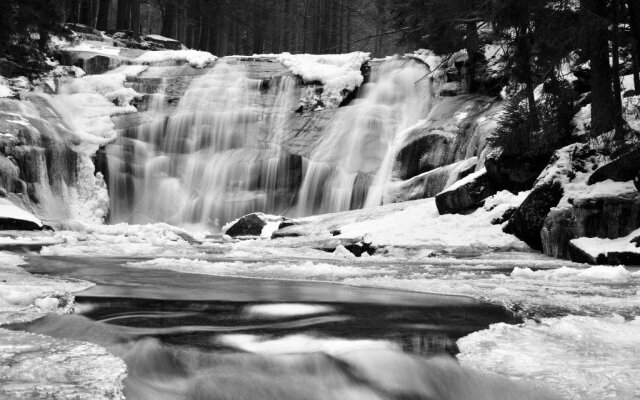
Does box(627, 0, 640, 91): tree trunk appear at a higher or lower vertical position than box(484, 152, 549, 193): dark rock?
higher

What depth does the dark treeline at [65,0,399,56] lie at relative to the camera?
32606mm

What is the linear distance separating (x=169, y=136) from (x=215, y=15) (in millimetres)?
15763

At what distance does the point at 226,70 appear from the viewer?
80.7ft

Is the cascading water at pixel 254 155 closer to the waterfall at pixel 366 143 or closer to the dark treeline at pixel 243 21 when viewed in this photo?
the waterfall at pixel 366 143

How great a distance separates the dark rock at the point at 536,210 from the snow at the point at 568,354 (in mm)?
6561

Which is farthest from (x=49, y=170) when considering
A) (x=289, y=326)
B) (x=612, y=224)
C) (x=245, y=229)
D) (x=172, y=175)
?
(x=289, y=326)

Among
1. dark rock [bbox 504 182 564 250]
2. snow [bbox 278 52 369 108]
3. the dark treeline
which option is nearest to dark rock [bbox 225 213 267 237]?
dark rock [bbox 504 182 564 250]

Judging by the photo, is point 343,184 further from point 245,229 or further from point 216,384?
point 216,384

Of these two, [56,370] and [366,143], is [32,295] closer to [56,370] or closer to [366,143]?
[56,370]

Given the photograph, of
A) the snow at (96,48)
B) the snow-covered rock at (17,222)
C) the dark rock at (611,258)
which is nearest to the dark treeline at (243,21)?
the snow at (96,48)

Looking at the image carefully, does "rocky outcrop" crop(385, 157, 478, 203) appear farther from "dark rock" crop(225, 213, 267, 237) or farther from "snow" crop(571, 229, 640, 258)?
"snow" crop(571, 229, 640, 258)

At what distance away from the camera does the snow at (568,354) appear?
8.74 ft

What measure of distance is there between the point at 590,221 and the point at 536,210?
1090 millimetres

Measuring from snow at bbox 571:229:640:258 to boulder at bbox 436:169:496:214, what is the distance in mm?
3156
